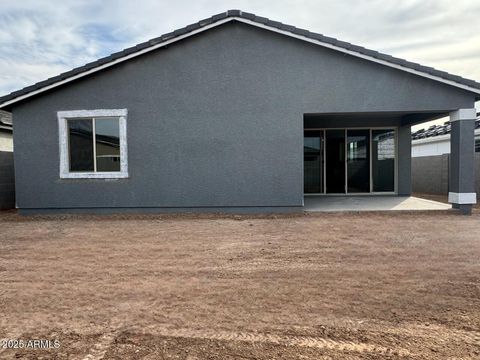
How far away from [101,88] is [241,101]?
151 inches

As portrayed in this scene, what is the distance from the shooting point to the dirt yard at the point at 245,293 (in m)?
2.92

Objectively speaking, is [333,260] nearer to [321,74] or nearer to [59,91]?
[321,74]

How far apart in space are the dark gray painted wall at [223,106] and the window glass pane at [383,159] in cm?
353

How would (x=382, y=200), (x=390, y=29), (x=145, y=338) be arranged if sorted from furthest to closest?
(x=382, y=200)
(x=390, y=29)
(x=145, y=338)

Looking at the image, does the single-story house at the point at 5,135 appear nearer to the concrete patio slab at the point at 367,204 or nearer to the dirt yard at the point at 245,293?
the dirt yard at the point at 245,293

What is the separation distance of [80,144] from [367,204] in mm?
8403

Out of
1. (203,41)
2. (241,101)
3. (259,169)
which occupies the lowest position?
(259,169)

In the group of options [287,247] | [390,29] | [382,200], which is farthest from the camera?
[382,200]

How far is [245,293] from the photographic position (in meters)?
4.07

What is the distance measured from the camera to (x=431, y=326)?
10.5 feet

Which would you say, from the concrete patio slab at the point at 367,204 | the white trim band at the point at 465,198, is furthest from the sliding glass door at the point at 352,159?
the white trim band at the point at 465,198

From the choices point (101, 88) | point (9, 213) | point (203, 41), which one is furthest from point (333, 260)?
point (9, 213)

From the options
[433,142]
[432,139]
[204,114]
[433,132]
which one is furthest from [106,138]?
[433,132]

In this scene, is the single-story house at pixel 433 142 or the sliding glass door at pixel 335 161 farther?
the single-story house at pixel 433 142
